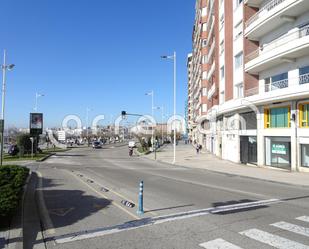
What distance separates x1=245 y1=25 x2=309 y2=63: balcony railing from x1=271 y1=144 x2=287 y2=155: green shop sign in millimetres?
7313

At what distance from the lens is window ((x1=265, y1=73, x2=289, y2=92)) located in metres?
26.8

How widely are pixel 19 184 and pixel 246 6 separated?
1067 inches

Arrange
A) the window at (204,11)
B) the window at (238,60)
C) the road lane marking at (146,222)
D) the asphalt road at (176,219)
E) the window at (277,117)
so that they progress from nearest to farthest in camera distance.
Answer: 1. the asphalt road at (176,219)
2. the road lane marking at (146,222)
3. the window at (277,117)
4. the window at (238,60)
5. the window at (204,11)

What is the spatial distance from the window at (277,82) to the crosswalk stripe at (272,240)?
2054 cm

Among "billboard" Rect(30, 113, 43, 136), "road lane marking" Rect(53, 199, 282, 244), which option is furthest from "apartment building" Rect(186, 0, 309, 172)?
"billboard" Rect(30, 113, 43, 136)

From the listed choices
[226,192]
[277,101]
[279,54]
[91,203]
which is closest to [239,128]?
[277,101]

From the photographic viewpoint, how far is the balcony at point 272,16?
24.1 m

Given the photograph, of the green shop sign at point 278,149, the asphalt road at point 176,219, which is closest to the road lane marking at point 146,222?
the asphalt road at point 176,219

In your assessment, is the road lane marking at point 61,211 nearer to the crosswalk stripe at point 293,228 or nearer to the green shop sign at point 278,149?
the crosswalk stripe at point 293,228

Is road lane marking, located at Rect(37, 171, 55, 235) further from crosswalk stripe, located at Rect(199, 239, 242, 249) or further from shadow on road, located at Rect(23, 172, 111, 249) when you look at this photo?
crosswalk stripe, located at Rect(199, 239, 242, 249)

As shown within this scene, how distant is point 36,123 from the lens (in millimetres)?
46719

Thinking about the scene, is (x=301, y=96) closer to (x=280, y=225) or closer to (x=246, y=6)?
(x=246, y=6)

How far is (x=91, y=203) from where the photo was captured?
39.1 feet

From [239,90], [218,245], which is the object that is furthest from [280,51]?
[218,245]
